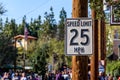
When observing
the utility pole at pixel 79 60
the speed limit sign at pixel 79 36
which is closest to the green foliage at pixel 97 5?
the utility pole at pixel 79 60

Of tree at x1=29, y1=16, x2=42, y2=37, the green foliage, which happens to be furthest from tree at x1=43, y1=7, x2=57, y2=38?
the green foliage

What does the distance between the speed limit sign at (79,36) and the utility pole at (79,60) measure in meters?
0.76

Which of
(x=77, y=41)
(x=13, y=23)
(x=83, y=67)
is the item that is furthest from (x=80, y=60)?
(x=13, y=23)

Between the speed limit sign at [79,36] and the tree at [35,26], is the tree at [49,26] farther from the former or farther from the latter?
the speed limit sign at [79,36]

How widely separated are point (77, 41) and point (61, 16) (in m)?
147

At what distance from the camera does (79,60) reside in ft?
35.9

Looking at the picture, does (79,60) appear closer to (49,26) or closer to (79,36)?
(79,36)

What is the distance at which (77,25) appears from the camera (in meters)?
10.2

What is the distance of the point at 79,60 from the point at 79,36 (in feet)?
2.96

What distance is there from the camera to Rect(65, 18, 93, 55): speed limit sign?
1020cm

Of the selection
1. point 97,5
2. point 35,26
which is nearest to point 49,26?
point 35,26

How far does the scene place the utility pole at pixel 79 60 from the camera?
10875 millimetres

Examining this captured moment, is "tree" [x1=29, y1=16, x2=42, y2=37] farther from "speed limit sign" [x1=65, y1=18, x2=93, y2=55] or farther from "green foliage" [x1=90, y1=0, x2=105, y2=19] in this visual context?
"speed limit sign" [x1=65, y1=18, x2=93, y2=55]

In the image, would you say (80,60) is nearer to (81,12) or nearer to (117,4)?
(81,12)
